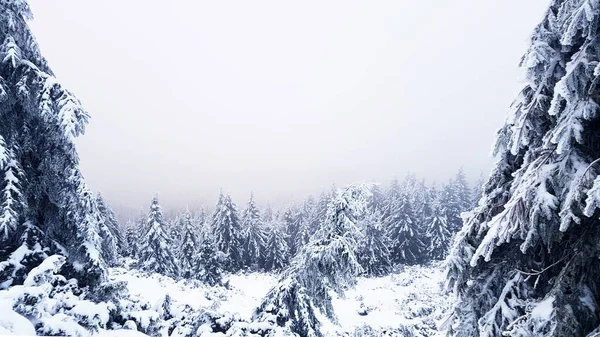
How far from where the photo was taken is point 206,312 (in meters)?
6.95

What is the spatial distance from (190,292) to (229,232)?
21723 mm

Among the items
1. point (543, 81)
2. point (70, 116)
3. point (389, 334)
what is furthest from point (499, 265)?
point (389, 334)

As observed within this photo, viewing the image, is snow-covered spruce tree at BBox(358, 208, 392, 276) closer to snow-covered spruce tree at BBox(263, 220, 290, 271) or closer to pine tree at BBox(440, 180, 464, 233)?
snow-covered spruce tree at BBox(263, 220, 290, 271)

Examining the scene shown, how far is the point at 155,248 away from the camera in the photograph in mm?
35750

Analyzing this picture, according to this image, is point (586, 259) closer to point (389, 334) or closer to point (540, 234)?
point (540, 234)

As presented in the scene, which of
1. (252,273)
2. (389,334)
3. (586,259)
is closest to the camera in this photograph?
(586,259)

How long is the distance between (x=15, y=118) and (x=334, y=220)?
29.2 feet

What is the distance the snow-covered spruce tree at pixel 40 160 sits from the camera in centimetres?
691

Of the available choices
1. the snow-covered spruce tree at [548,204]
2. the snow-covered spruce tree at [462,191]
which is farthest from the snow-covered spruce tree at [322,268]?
the snow-covered spruce tree at [462,191]

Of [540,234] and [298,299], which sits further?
[298,299]

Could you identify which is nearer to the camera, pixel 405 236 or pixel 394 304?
pixel 394 304

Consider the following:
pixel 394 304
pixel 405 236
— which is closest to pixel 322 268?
pixel 394 304

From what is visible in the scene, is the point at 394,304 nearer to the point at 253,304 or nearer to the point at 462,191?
the point at 253,304

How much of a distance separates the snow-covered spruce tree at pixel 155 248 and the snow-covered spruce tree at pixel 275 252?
44.6ft
